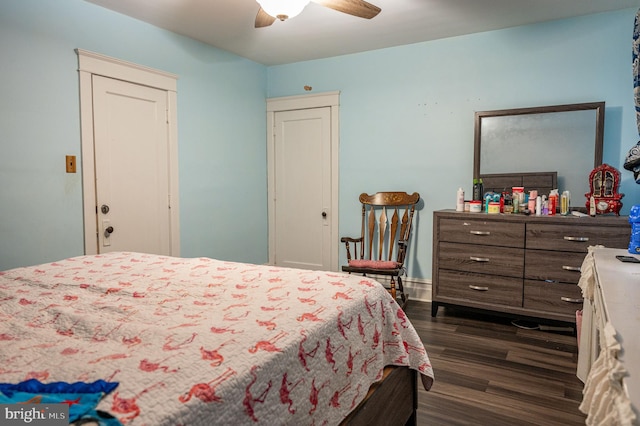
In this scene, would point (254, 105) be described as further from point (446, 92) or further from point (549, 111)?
point (549, 111)

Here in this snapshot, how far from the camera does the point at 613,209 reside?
302cm

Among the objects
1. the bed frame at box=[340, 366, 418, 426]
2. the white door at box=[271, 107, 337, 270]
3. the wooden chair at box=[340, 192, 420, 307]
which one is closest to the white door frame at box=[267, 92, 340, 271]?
the white door at box=[271, 107, 337, 270]

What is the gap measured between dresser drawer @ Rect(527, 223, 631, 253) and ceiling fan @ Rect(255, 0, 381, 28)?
201cm

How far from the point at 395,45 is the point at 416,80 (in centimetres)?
42

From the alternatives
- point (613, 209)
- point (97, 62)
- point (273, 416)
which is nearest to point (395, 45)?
point (613, 209)

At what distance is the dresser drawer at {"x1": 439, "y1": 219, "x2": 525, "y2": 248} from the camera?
10.6 ft

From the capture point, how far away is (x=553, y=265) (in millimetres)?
3111

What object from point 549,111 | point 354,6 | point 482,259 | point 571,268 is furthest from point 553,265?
point 354,6

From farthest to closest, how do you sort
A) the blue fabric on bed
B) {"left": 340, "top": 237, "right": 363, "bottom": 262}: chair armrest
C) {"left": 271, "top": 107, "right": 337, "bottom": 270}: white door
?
{"left": 271, "top": 107, "right": 337, "bottom": 270}: white door < {"left": 340, "top": 237, "right": 363, "bottom": 262}: chair armrest < the blue fabric on bed

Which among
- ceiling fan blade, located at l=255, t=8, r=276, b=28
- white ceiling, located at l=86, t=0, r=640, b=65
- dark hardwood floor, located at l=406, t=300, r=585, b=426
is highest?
white ceiling, located at l=86, t=0, r=640, b=65

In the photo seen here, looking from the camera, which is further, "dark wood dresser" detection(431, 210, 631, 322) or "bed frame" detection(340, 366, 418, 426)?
"dark wood dresser" detection(431, 210, 631, 322)

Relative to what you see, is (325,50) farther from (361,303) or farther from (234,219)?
(361,303)

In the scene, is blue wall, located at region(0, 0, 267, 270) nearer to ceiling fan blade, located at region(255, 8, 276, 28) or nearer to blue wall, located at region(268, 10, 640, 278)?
blue wall, located at region(268, 10, 640, 278)

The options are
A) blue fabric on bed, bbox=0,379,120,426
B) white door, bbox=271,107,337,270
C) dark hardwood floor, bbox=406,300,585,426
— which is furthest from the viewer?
white door, bbox=271,107,337,270
